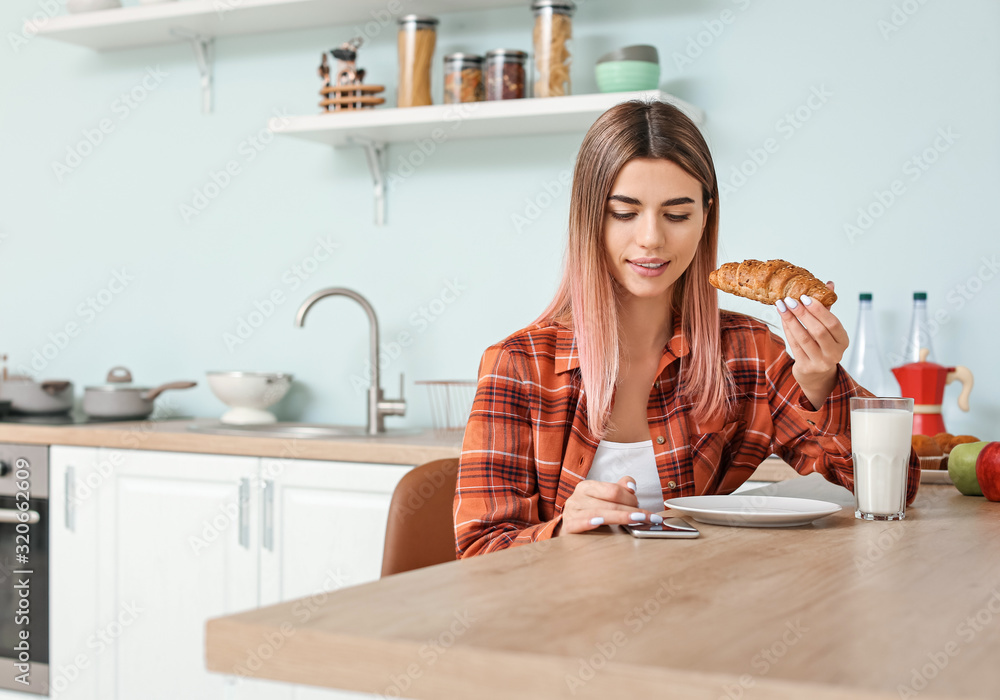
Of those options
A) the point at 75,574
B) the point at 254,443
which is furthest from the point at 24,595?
the point at 254,443

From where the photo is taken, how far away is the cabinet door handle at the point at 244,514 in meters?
2.34

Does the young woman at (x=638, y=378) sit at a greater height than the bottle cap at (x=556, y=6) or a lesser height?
lesser

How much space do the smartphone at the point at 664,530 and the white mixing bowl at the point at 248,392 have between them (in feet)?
6.08

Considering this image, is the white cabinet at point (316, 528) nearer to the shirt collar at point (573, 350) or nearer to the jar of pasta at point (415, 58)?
the shirt collar at point (573, 350)

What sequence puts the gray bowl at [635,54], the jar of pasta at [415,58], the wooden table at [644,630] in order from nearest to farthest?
the wooden table at [644,630], the gray bowl at [635,54], the jar of pasta at [415,58]

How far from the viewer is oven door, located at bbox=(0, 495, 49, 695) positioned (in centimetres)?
256

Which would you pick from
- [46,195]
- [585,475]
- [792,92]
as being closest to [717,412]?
[585,475]

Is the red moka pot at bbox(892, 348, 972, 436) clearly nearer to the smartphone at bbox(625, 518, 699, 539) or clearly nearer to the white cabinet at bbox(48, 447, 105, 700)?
the smartphone at bbox(625, 518, 699, 539)

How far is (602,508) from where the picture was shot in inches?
41.9

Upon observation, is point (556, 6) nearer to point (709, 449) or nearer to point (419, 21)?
point (419, 21)

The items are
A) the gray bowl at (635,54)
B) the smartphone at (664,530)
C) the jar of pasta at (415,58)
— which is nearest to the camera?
the smartphone at (664,530)

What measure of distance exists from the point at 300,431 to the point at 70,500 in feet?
1.93

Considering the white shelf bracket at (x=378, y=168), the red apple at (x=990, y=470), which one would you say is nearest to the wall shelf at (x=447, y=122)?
the white shelf bracket at (x=378, y=168)

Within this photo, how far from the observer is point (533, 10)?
2.49m
